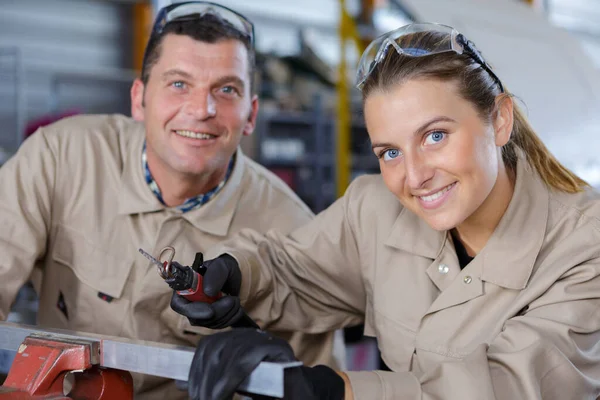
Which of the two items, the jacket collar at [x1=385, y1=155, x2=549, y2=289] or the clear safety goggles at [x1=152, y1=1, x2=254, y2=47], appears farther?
the clear safety goggles at [x1=152, y1=1, x2=254, y2=47]

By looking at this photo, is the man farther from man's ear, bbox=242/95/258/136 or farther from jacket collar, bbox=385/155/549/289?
jacket collar, bbox=385/155/549/289

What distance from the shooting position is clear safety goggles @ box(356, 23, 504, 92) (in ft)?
4.46

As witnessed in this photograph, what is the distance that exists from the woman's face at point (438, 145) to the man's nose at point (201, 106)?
57 centimetres

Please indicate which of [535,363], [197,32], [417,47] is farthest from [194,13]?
[535,363]

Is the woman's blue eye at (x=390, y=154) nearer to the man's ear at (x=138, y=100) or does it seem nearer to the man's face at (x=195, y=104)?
the man's face at (x=195, y=104)

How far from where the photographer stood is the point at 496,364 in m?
1.17

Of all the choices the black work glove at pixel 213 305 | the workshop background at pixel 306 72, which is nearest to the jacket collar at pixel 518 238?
the black work glove at pixel 213 305

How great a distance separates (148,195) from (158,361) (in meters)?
0.86

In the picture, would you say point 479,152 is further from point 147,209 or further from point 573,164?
point 573,164

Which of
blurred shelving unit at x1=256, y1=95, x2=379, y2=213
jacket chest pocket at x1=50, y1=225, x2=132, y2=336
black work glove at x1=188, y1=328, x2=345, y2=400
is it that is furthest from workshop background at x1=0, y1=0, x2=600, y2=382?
black work glove at x1=188, y1=328, x2=345, y2=400

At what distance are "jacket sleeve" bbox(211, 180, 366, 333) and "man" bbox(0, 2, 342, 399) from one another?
15cm

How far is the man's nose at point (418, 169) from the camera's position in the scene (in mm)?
1302

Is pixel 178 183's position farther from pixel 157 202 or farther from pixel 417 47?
pixel 417 47

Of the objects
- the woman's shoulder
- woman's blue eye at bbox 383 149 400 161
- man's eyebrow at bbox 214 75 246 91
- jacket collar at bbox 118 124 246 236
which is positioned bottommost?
jacket collar at bbox 118 124 246 236
